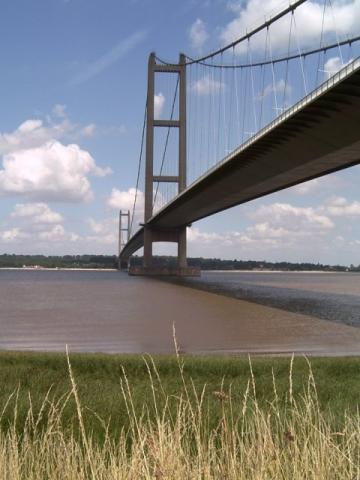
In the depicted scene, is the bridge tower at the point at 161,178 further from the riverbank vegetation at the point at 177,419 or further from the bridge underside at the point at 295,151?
the riverbank vegetation at the point at 177,419

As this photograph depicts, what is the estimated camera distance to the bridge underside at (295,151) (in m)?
22.2

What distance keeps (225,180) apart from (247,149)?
890 centimetres

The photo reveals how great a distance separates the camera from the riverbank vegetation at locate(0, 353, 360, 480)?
9.42 ft

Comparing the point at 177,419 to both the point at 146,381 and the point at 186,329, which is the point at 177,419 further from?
the point at 186,329

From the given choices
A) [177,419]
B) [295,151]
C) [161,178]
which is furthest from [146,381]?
[161,178]

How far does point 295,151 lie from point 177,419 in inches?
1107

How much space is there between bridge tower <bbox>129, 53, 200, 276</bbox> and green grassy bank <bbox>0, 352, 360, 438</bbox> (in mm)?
57268

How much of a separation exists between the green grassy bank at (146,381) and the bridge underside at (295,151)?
13.3 meters

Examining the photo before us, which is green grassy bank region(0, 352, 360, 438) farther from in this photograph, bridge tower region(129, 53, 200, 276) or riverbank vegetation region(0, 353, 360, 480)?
bridge tower region(129, 53, 200, 276)

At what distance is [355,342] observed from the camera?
15812mm

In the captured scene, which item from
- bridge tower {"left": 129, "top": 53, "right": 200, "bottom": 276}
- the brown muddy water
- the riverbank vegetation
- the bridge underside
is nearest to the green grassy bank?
the riverbank vegetation

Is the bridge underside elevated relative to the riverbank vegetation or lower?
elevated

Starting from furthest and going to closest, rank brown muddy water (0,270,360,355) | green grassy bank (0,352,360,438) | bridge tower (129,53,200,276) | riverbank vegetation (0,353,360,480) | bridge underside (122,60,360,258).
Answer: bridge tower (129,53,200,276) < bridge underside (122,60,360,258) < brown muddy water (0,270,360,355) < green grassy bank (0,352,360,438) < riverbank vegetation (0,353,360,480)

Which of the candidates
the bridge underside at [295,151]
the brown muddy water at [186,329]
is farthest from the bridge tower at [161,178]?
the brown muddy water at [186,329]
